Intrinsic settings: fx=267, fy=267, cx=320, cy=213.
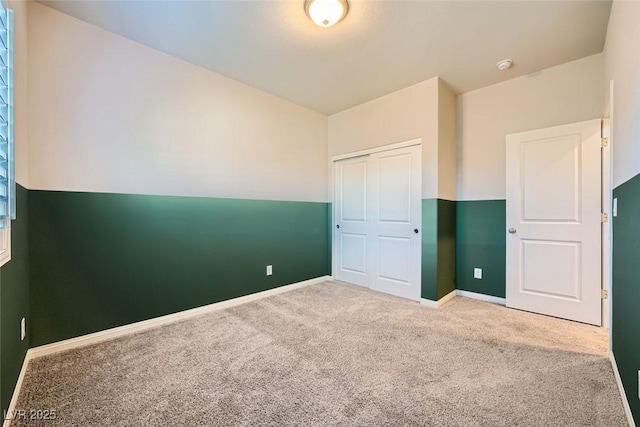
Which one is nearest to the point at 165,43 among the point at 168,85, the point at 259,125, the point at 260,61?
the point at 168,85

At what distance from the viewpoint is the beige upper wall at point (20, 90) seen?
166 cm

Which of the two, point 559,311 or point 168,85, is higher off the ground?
point 168,85

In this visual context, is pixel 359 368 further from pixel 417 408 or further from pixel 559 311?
pixel 559 311

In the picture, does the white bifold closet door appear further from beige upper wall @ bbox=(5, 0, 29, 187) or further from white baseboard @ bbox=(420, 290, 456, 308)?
beige upper wall @ bbox=(5, 0, 29, 187)

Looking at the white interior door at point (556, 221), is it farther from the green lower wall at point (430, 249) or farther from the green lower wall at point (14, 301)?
the green lower wall at point (14, 301)

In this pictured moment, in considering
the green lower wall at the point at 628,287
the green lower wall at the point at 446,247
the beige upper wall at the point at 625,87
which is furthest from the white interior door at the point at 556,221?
the green lower wall at the point at 628,287

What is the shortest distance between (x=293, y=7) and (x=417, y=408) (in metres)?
2.80

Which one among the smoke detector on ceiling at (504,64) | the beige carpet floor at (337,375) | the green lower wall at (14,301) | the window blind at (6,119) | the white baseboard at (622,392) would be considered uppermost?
the smoke detector on ceiling at (504,64)

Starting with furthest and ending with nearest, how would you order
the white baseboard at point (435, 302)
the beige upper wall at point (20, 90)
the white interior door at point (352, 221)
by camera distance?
the white interior door at point (352, 221) → the white baseboard at point (435, 302) → the beige upper wall at point (20, 90)

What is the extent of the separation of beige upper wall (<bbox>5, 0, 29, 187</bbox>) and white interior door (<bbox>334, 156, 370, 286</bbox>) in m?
A: 3.33

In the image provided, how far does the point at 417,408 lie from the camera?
1459 mm

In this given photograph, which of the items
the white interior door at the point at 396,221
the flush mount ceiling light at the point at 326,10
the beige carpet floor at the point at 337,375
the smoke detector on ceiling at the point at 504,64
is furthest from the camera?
the white interior door at the point at 396,221

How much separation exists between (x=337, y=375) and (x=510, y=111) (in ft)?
11.0

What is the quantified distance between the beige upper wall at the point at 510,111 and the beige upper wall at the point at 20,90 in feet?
13.6
